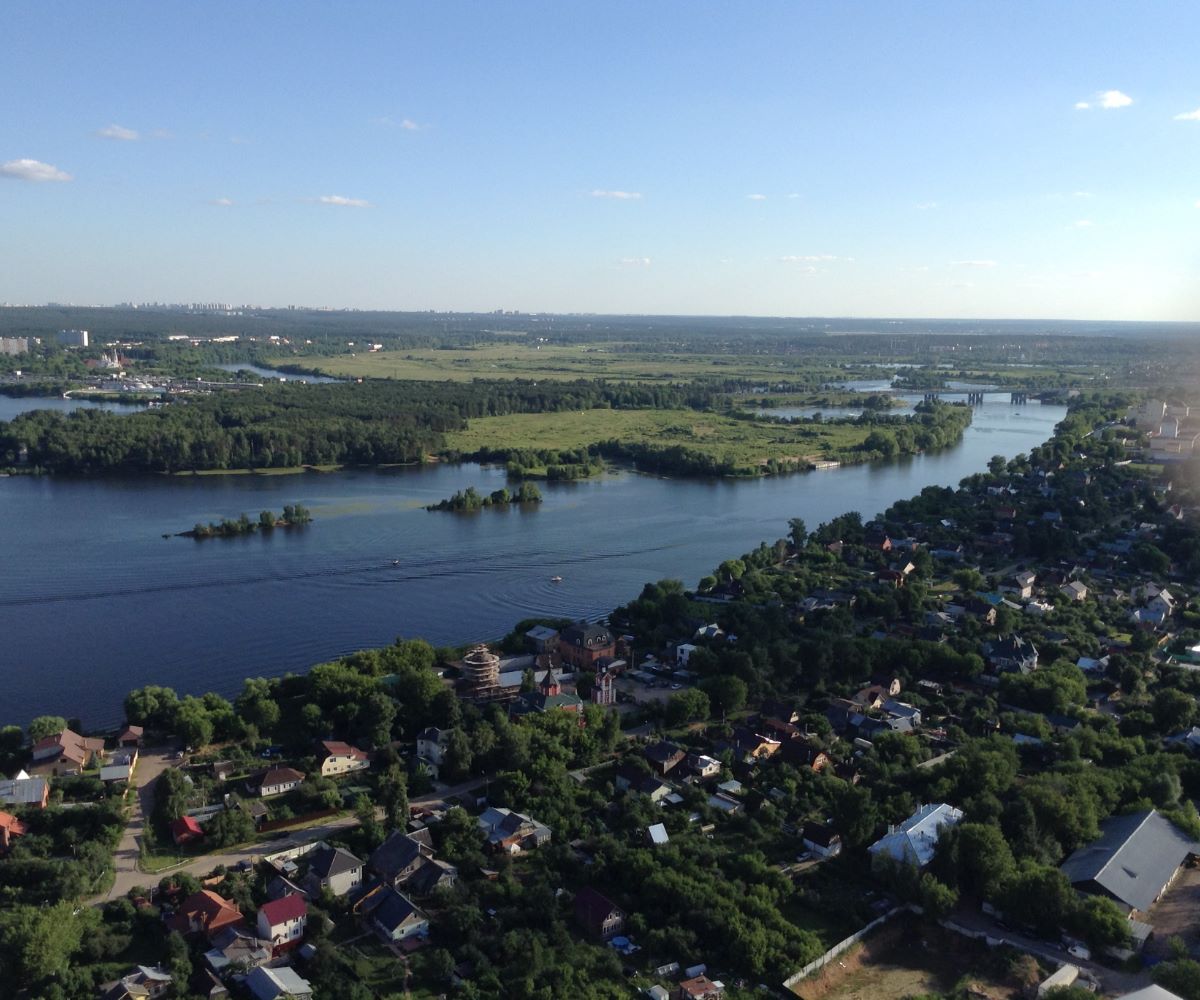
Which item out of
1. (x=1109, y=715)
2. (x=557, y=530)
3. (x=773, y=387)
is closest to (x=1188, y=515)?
(x=1109, y=715)

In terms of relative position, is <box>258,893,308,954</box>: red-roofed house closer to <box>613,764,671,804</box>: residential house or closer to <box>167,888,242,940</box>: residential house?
<box>167,888,242,940</box>: residential house

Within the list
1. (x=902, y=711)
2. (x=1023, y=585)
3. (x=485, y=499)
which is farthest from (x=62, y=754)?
(x=1023, y=585)

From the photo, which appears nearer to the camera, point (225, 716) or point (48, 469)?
point (225, 716)

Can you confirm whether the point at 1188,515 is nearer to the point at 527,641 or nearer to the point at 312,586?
the point at 527,641

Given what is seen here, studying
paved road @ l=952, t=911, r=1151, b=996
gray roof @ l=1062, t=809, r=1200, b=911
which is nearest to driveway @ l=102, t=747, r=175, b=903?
paved road @ l=952, t=911, r=1151, b=996

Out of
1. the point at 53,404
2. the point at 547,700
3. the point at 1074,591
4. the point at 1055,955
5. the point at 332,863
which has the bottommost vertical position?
the point at 1055,955

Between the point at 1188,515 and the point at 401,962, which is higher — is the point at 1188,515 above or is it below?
above

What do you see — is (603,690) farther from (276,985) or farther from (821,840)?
(276,985)

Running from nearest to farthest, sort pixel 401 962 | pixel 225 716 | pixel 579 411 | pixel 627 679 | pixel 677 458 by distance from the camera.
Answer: pixel 401 962 < pixel 225 716 < pixel 627 679 < pixel 677 458 < pixel 579 411
